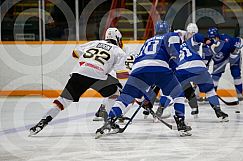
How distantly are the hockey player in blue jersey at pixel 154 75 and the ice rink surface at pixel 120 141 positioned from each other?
0.24 meters

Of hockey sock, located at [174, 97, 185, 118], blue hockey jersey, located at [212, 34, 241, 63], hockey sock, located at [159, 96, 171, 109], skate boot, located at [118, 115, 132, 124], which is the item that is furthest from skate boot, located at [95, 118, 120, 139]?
blue hockey jersey, located at [212, 34, 241, 63]

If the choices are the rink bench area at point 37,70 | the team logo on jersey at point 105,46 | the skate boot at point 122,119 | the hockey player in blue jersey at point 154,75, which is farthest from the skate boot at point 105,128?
the rink bench area at point 37,70

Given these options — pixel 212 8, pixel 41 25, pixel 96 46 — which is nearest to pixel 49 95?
pixel 41 25

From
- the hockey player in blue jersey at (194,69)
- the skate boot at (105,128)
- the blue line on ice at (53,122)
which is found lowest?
the blue line on ice at (53,122)

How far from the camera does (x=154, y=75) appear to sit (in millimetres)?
5094

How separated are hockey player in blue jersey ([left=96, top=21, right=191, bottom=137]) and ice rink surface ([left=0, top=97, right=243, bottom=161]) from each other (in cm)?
24

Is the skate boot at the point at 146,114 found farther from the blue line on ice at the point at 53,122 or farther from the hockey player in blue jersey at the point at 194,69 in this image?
the blue line on ice at the point at 53,122

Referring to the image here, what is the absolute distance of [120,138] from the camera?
501 cm

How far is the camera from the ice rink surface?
159 inches

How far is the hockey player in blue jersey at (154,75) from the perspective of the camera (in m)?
5.06

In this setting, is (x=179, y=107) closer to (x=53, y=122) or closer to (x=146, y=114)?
(x=146, y=114)

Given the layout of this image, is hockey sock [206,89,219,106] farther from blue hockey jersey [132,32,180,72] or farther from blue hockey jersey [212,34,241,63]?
blue hockey jersey [212,34,241,63]

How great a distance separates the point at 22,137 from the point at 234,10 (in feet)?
21.2

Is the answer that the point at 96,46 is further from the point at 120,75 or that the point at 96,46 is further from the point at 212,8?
the point at 212,8
